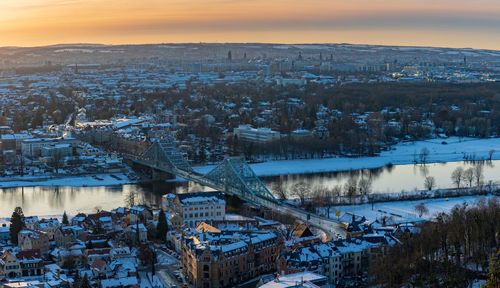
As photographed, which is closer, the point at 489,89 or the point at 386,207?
the point at 386,207

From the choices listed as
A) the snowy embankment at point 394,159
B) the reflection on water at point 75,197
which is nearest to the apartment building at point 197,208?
the reflection on water at point 75,197

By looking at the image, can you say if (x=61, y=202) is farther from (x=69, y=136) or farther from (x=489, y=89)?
(x=489, y=89)

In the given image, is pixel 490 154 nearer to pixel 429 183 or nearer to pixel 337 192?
pixel 429 183

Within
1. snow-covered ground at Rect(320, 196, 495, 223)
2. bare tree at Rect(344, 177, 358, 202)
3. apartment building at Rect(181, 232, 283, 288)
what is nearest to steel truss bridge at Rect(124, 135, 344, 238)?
snow-covered ground at Rect(320, 196, 495, 223)

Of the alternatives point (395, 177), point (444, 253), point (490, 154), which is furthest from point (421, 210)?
point (490, 154)

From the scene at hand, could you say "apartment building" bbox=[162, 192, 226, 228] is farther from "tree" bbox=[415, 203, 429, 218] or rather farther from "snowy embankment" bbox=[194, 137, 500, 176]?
"snowy embankment" bbox=[194, 137, 500, 176]

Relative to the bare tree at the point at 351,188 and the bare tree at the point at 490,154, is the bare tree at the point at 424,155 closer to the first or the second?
the bare tree at the point at 490,154

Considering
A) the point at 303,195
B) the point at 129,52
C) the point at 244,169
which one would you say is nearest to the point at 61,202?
the point at 244,169
